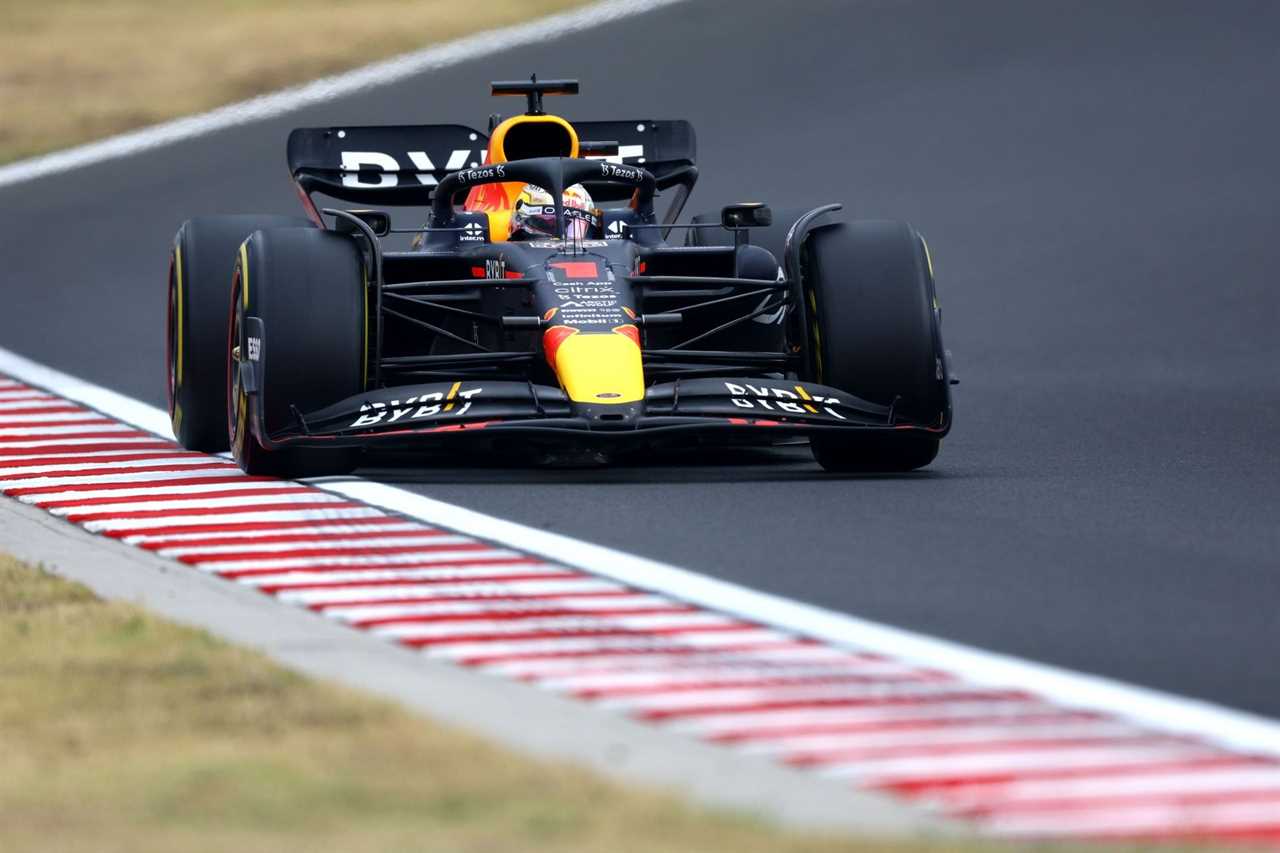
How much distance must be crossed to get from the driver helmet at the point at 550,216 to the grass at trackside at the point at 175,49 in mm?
14181

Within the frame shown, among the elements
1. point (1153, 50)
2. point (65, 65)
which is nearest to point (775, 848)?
point (1153, 50)

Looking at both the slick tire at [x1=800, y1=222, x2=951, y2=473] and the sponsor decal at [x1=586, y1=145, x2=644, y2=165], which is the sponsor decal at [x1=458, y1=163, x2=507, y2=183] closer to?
the slick tire at [x1=800, y1=222, x2=951, y2=473]

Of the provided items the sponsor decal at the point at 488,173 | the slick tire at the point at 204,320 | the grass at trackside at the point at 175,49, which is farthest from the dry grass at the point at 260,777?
the grass at trackside at the point at 175,49

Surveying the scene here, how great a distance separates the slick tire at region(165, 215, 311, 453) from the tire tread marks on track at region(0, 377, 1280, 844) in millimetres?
1485

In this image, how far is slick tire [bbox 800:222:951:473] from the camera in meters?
10.6

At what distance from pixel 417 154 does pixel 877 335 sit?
11.7ft

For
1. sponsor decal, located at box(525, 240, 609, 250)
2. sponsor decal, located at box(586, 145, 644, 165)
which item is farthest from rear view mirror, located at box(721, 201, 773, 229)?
sponsor decal, located at box(586, 145, 644, 165)

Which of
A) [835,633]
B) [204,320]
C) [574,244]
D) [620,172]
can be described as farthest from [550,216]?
[835,633]

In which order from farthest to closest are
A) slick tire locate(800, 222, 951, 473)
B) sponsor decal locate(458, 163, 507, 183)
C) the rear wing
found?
the rear wing → sponsor decal locate(458, 163, 507, 183) → slick tire locate(800, 222, 951, 473)

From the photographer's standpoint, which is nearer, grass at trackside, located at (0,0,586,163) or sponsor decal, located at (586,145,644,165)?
sponsor decal, located at (586,145,644,165)

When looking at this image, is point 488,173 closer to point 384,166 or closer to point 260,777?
point 384,166

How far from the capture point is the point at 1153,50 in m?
27.0

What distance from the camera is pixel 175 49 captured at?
102ft

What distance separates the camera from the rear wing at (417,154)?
1309cm
